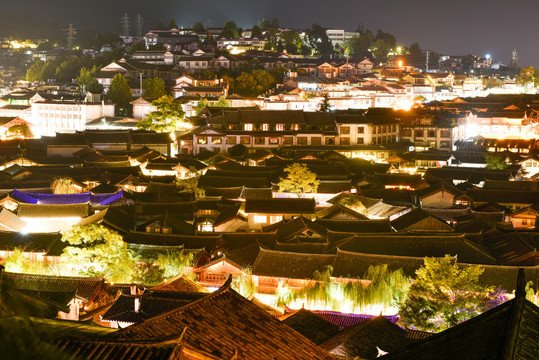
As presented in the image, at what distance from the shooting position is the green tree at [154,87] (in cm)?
4434

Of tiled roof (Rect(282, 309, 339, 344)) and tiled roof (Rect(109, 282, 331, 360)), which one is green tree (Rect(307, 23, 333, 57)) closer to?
tiled roof (Rect(282, 309, 339, 344))

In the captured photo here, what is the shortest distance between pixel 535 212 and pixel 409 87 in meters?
30.1

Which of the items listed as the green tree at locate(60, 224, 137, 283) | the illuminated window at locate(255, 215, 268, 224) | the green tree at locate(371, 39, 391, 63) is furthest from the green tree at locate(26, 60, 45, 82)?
the green tree at locate(60, 224, 137, 283)

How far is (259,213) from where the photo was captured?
23359 mm

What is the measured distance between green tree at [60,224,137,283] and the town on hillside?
5cm

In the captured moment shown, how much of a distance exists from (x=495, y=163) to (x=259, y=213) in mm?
16312

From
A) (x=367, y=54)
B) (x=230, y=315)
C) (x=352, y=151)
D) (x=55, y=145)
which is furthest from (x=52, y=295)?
(x=367, y=54)

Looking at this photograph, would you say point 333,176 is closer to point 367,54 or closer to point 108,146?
point 108,146

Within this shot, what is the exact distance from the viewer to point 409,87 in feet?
175

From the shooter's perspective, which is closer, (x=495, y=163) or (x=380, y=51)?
(x=495, y=163)

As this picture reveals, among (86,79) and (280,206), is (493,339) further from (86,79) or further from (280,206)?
(86,79)

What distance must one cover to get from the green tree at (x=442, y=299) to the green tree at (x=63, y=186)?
17.7 m

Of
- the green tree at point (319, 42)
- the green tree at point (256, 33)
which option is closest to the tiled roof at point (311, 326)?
the green tree at point (256, 33)

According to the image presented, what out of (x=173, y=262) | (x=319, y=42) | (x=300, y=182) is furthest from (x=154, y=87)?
(x=173, y=262)
